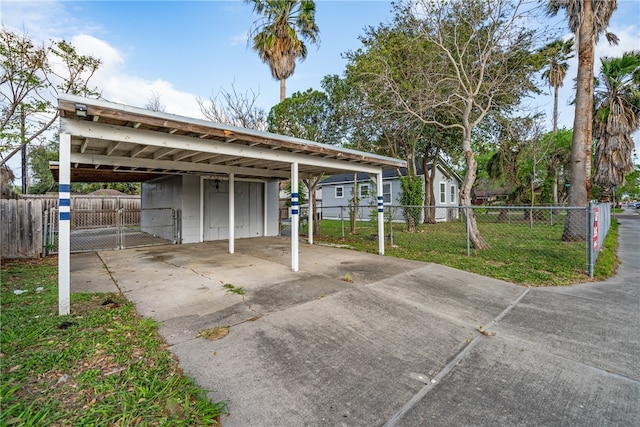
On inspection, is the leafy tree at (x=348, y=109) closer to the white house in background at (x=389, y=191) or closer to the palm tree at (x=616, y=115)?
the white house in background at (x=389, y=191)

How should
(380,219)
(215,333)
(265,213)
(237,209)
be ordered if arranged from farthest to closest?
1. (265,213)
2. (237,209)
3. (380,219)
4. (215,333)

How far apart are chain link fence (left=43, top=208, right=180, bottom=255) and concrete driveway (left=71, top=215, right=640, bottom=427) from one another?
3.31 metres

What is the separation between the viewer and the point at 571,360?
9.04ft

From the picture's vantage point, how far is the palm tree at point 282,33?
1327cm

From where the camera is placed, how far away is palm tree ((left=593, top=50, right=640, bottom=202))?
12.6 m

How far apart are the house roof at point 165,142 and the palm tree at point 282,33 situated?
8120 millimetres

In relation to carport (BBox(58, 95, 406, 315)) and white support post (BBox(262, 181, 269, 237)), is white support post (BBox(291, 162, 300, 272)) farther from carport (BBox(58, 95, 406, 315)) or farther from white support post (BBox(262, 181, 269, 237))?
white support post (BBox(262, 181, 269, 237))

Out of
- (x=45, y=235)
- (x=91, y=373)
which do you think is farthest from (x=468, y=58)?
(x=45, y=235)

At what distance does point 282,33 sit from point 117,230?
11279mm

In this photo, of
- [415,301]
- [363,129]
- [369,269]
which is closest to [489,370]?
[415,301]

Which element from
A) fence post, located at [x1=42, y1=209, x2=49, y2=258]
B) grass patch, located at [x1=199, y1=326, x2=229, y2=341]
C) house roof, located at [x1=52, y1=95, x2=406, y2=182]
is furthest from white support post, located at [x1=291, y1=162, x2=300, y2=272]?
fence post, located at [x1=42, y1=209, x2=49, y2=258]

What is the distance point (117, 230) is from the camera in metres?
8.93

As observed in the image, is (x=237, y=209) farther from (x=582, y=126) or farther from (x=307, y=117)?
(x=582, y=126)

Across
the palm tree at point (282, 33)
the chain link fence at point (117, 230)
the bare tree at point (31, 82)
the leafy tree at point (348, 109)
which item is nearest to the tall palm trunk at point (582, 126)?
the leafy tree at point (348, 109)
